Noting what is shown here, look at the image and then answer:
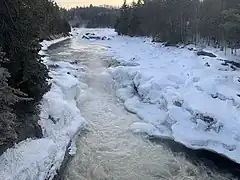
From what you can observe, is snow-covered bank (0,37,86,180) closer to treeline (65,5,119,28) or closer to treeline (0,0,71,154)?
treeline (0,0,71,154)

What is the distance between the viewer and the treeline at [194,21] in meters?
28.1

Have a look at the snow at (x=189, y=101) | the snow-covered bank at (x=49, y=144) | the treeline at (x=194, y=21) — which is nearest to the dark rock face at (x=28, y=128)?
the snow-covered bank at (x=49, y=144)

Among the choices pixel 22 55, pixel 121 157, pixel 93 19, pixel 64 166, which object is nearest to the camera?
pixel 64 166

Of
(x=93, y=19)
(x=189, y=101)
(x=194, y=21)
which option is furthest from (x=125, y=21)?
(x=93, y=19)

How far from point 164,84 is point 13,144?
40.4 ft

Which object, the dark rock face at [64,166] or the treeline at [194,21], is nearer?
the dark rock face at [64,166]

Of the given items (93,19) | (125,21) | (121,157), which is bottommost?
(93,19)

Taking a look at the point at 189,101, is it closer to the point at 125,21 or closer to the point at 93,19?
the point at 125,21

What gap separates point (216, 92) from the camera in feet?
59.1

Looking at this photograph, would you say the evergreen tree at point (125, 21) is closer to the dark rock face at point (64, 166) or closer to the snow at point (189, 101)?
the snow at point (189, 101)

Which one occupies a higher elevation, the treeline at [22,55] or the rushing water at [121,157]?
the treeline at [22,55]

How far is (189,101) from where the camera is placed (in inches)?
706

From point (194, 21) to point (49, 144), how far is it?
105 ft

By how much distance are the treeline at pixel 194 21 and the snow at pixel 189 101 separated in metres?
3.26
